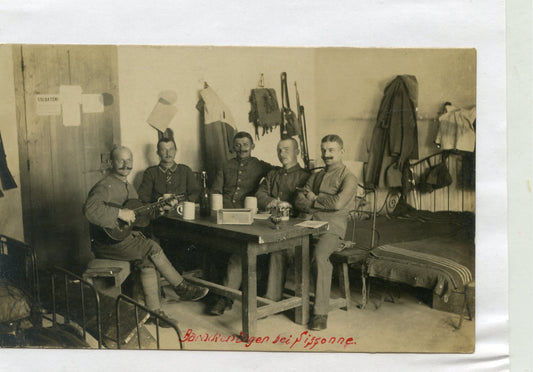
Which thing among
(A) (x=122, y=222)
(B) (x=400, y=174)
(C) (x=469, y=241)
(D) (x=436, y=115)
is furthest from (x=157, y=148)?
(C) (x=469, y=241)

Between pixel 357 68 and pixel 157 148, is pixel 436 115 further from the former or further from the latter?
pixel 157 148

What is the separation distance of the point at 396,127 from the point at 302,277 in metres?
0.92

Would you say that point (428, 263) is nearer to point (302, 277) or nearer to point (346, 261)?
point (346, 261)

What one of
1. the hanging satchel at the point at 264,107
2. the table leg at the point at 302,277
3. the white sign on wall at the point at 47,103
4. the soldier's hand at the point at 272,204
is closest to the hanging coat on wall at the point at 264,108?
the hanging satchel at the point at 264,107

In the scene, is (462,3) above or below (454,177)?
above

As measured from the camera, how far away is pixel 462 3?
A: 2418 millimetres

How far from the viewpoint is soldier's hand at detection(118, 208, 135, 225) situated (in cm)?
253

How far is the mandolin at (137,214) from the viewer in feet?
8.30

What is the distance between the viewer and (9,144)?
251 centimetres

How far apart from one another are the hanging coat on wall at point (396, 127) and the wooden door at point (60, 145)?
1.34m

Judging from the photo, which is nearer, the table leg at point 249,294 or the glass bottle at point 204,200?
the table leg at point 249,294

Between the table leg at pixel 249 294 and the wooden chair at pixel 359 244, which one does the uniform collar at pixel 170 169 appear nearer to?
the table leg at pixel 249 294

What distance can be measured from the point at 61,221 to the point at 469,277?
84.5 inches
